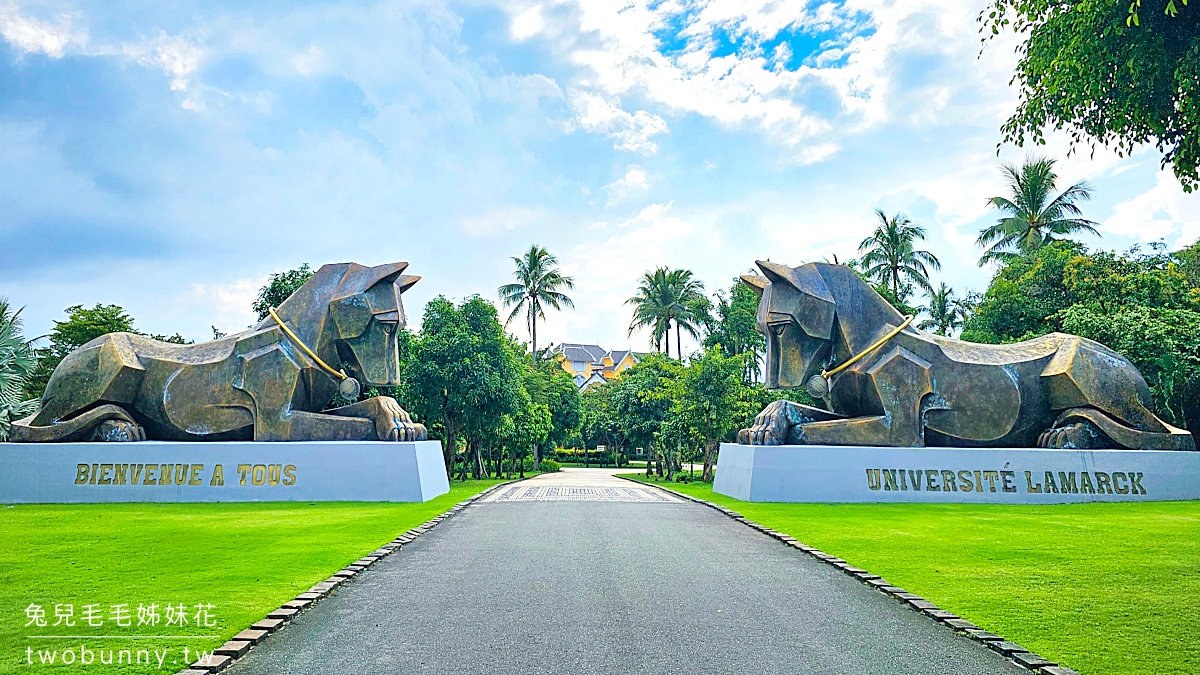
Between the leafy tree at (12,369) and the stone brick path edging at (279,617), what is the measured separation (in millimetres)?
12352

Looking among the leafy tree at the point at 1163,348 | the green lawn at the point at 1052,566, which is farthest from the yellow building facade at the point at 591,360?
the green lawn at the point at 1052,566

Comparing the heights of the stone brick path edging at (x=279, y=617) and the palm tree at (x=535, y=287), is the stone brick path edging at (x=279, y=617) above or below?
below

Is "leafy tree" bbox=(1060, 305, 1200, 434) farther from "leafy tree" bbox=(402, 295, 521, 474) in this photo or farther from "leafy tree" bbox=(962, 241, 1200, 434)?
"leafy tree" bbox=(402, 295, 521, 474)

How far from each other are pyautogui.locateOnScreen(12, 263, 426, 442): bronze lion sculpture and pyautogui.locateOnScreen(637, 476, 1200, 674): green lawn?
25.2ft

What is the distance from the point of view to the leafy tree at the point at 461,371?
26.3 m

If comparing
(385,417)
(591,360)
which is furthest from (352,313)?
(591,360)

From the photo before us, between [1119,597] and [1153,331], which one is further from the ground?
[1153,331]

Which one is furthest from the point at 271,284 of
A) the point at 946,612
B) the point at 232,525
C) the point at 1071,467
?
the point at 946,612

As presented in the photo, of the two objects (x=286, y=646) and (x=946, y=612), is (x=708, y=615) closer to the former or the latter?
(x=946, y=612)

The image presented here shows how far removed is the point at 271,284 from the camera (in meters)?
24.7

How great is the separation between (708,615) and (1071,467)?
1195cm

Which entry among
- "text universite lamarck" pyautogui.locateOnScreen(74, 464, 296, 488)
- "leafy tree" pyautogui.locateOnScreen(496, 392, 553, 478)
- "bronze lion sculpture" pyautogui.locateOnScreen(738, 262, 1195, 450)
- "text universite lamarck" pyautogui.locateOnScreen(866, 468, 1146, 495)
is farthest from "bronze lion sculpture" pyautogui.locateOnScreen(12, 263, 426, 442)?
"leafy tree" pyautogui.locateOnScreen(496, 392, 553, 478)

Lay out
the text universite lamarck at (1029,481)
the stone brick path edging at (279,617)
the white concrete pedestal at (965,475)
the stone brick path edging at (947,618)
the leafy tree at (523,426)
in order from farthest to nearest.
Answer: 1. the leafy tree at (523,426)
2. the text universite lamarck at (1029,481)
3. the white concrete pedestal at (965,475)
4. the stone brick path edging at (947,618)
5. the stone brick path edging at (279,617)

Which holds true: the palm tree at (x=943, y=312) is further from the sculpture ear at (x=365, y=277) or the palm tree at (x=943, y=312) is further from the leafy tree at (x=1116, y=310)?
the sculpture ear at (x=365, y=277)
